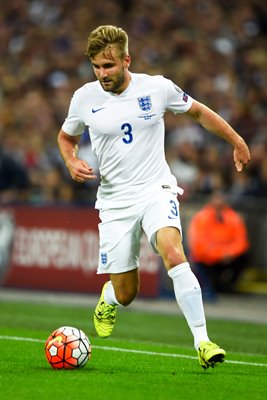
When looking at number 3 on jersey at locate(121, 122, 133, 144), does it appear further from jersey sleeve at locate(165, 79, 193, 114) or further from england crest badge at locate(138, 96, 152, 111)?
jersey sleeve at locate(165, 79, 193, 114)

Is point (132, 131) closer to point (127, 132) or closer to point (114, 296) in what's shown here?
point (127, 132)

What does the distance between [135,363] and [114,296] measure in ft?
2.09

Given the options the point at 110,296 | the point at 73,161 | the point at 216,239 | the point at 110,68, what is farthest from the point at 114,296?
the point at 216,239

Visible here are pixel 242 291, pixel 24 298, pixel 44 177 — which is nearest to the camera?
pixel 24 298

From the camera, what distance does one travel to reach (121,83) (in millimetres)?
8430

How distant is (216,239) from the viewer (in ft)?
56.8

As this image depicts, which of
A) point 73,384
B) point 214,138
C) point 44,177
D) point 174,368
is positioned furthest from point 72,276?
point 73,384

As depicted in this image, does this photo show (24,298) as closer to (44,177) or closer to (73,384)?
(44,177)

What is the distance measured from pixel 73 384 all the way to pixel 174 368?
4.78 ft

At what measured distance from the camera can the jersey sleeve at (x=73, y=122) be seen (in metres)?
8.72

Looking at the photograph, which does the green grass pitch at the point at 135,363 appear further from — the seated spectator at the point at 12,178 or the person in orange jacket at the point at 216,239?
the seated spectator at the point at 12,178

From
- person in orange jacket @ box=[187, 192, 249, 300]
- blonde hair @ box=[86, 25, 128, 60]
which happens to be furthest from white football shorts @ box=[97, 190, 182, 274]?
person in orange jacket @ box=[187, 192, 249, 300]

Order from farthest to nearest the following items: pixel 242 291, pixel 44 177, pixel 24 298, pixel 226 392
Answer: pixel 44 177, pixel 242 291, pixel 24 298, pixel 226 392

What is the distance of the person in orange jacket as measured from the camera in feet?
56.4
